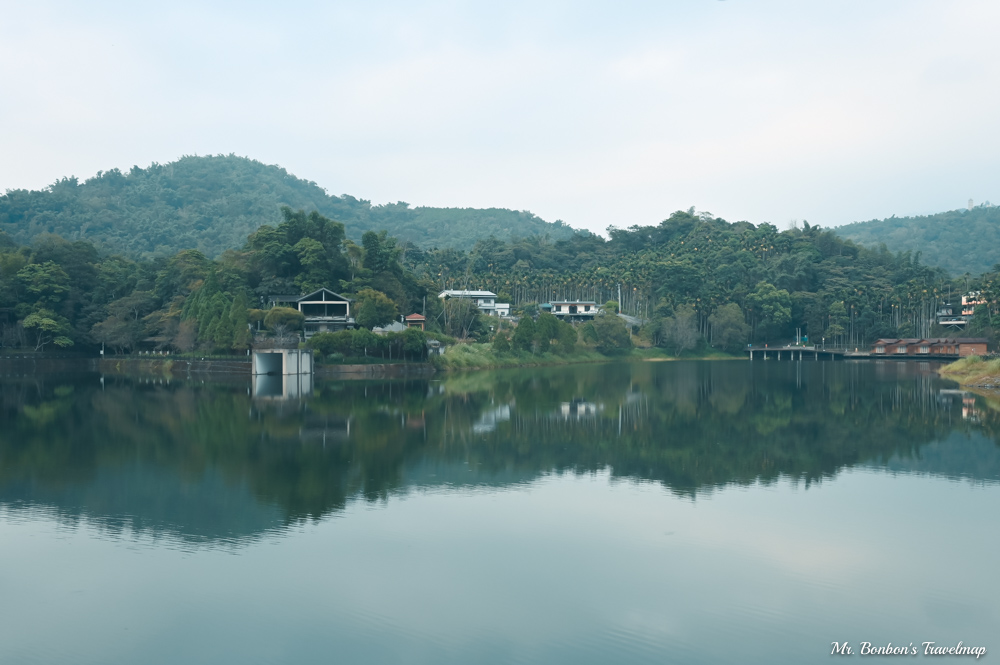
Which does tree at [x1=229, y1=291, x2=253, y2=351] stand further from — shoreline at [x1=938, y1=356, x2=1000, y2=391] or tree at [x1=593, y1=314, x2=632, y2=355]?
shoreline at [x1=938, y1=356, x2=1000, y2=391]

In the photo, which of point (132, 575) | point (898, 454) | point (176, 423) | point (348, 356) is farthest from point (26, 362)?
point (898, 454)

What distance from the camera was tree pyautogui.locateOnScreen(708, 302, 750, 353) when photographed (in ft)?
248

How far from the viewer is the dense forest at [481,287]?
52.5 m

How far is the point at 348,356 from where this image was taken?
1832 inches

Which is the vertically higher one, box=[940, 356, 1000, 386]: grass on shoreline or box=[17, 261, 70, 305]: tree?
box=[17, 261, 70, 305]: tree

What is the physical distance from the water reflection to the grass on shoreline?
3516 mm

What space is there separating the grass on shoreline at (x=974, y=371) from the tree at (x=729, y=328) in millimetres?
25978

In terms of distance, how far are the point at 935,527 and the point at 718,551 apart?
4.34 metres

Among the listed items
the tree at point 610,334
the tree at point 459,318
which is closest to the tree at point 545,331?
the tree at point 459,318

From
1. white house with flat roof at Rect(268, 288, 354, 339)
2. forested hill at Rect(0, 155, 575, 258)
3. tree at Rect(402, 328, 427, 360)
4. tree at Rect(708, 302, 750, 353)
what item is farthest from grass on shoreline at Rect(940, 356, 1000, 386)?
forested hill at Rect(0, 155, 575, 258)

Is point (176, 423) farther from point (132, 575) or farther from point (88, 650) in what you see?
point (88, 650)

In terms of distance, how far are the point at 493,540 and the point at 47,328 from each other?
169 feet

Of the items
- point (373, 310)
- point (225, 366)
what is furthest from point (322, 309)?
point (225, 366)

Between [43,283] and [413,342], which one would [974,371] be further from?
[43,283]
